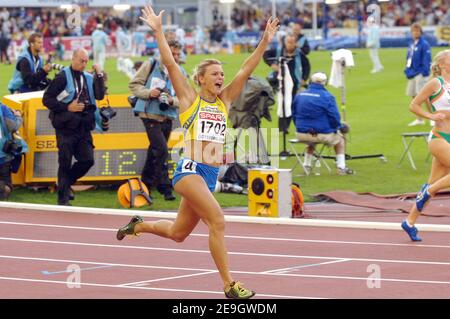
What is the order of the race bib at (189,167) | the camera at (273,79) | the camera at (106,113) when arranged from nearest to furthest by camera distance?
1. the race bib at (189,167)
2. the camera at (106,113)
3. the camera at (273,79)

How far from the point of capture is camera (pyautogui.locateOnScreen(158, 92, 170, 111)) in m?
15.7

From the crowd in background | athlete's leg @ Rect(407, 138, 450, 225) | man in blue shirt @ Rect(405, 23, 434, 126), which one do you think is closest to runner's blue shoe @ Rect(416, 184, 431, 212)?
athlete's leg @ Rect(407, 138, 450, 225)

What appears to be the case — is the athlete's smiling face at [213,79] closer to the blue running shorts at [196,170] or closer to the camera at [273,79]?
the blue running shorts at [196,170]

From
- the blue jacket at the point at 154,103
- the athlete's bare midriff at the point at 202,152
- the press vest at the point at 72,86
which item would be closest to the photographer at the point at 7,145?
the press vest at the point at 72,86

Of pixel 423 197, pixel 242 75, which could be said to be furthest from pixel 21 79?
pixel 242 75

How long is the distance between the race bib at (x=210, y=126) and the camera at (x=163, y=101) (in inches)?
225

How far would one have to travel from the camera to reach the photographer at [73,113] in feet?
49.4

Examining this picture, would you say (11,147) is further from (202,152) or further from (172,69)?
(202,152)

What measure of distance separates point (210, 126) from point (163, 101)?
18.9 ft

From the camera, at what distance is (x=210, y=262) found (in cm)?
1151

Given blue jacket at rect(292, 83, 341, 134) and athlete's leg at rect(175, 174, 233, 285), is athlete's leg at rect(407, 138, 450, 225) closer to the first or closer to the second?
athlete's leg at rect(175, 174, 233, 285)

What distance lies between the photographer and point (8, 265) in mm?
11414

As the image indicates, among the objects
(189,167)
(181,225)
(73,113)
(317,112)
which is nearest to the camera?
(189,167)

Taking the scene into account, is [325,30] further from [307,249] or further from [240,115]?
A: [307,249]
